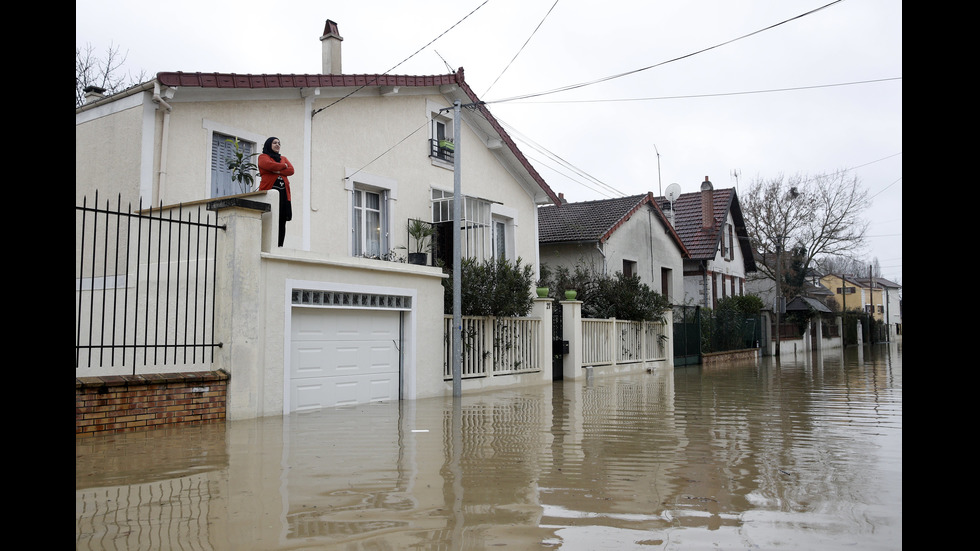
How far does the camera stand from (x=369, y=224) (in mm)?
16688

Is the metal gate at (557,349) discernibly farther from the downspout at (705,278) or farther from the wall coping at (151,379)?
the downspout at (705,278)

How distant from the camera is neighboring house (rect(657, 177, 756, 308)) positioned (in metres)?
33.7

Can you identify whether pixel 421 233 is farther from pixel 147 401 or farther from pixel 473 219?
pixel 147 401

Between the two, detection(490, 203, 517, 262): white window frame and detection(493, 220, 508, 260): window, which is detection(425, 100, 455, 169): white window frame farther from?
detection(493, 220, 508, 260): window

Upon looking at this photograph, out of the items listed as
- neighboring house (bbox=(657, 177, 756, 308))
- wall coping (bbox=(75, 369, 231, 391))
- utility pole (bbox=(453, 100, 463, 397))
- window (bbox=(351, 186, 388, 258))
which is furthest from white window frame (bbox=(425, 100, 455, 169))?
neighboring house (bbox=(657, 177, 756, 308))

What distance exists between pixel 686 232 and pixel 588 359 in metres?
16.7

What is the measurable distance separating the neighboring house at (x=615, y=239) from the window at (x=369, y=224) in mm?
9309

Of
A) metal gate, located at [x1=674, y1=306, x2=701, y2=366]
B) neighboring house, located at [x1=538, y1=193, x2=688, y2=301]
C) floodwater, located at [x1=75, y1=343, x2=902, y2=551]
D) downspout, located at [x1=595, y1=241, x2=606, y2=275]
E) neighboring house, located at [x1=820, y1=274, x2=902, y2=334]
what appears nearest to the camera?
floodwater, located at [x1=75, y1=343, x2=902, y2=551]

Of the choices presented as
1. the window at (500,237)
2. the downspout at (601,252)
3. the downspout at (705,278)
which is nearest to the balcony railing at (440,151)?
the window at (500,237)

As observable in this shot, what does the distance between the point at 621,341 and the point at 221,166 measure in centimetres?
1305

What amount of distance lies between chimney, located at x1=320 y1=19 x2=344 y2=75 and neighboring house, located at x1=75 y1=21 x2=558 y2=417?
45mm

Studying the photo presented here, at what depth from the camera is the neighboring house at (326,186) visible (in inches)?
450
